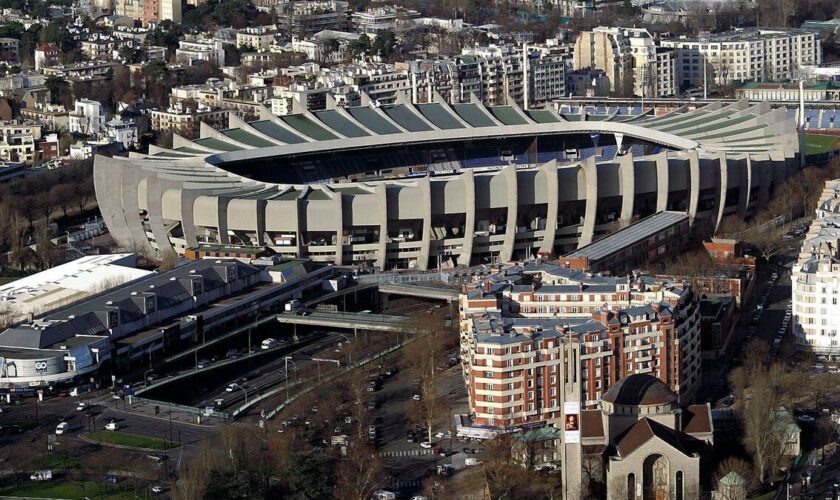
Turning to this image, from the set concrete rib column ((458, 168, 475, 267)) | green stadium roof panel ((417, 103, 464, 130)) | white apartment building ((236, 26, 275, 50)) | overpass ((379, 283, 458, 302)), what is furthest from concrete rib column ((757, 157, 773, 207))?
white apartment building ((236, 26, 275, 50))

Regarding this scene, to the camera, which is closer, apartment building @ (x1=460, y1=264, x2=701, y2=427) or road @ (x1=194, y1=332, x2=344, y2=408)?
apartment building @ (x1=460, y1=264, x2=701, y2=427)

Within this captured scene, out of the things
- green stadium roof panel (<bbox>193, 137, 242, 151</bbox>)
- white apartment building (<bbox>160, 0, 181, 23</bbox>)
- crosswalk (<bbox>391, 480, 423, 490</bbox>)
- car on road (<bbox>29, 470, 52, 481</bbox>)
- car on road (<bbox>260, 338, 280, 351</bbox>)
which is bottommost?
crosswalk (<bbox>391, 480, 423, 490</bbox>)

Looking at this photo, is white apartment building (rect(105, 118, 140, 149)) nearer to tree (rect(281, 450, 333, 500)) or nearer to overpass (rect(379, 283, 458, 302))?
overpass (rect(379, 283, 458, 302))

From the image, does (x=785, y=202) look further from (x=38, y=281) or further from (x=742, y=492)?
(x=742, y=492)

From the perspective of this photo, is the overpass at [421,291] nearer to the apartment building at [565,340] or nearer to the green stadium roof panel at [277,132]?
the apartment building at [565,340]

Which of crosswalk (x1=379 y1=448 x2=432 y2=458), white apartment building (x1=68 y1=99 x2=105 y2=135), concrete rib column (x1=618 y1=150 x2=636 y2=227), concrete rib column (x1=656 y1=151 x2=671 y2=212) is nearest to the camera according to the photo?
crosswalk (x1=379 y1=448 x2=432 y2=458)

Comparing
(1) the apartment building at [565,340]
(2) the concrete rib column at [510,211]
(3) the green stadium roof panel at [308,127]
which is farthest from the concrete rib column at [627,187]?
(1) the apartment building at [565,340]
